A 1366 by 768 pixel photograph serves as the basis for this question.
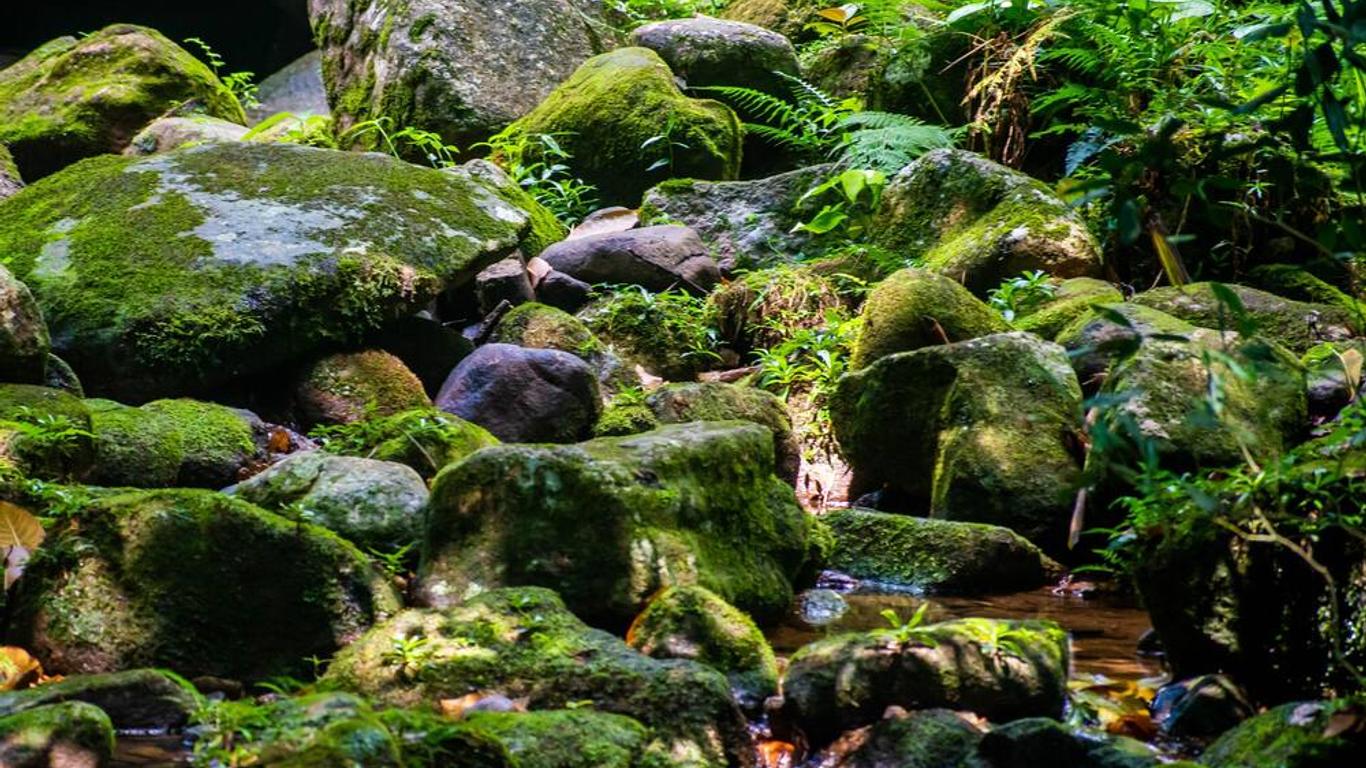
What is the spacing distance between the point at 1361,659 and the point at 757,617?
1848mm

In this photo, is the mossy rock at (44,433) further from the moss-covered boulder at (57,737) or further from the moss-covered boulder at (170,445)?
the moss-covered boulder at (57,737)

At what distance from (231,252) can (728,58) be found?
178 inches

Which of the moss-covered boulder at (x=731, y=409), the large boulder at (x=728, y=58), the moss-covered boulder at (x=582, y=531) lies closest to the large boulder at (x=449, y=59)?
the large boulder at (x=728, y=58)

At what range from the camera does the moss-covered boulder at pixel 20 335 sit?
4996 mm

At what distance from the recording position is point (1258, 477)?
Answer: 3090 millimetres

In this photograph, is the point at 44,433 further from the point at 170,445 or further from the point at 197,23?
the point at 197,23

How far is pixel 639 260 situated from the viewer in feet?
25.3

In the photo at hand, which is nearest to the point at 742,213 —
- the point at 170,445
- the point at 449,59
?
the point at 449,59

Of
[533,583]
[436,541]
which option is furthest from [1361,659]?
[436,541]

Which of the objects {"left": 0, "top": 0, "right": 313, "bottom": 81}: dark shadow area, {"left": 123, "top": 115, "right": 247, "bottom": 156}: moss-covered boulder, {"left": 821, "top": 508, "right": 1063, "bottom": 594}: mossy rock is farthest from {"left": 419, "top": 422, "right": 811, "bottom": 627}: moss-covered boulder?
{"left": 0, "top": 0, "right": 313, "bottom": 81}: dark shadow area

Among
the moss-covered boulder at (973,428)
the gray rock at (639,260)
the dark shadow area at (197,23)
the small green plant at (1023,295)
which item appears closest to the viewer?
the moss-covered boulder at (973,428)

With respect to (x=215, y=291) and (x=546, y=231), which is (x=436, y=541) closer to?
(x=215, y=291)

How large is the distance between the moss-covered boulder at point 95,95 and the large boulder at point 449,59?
102cm

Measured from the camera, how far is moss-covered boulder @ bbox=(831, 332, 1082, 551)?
5246 mm
